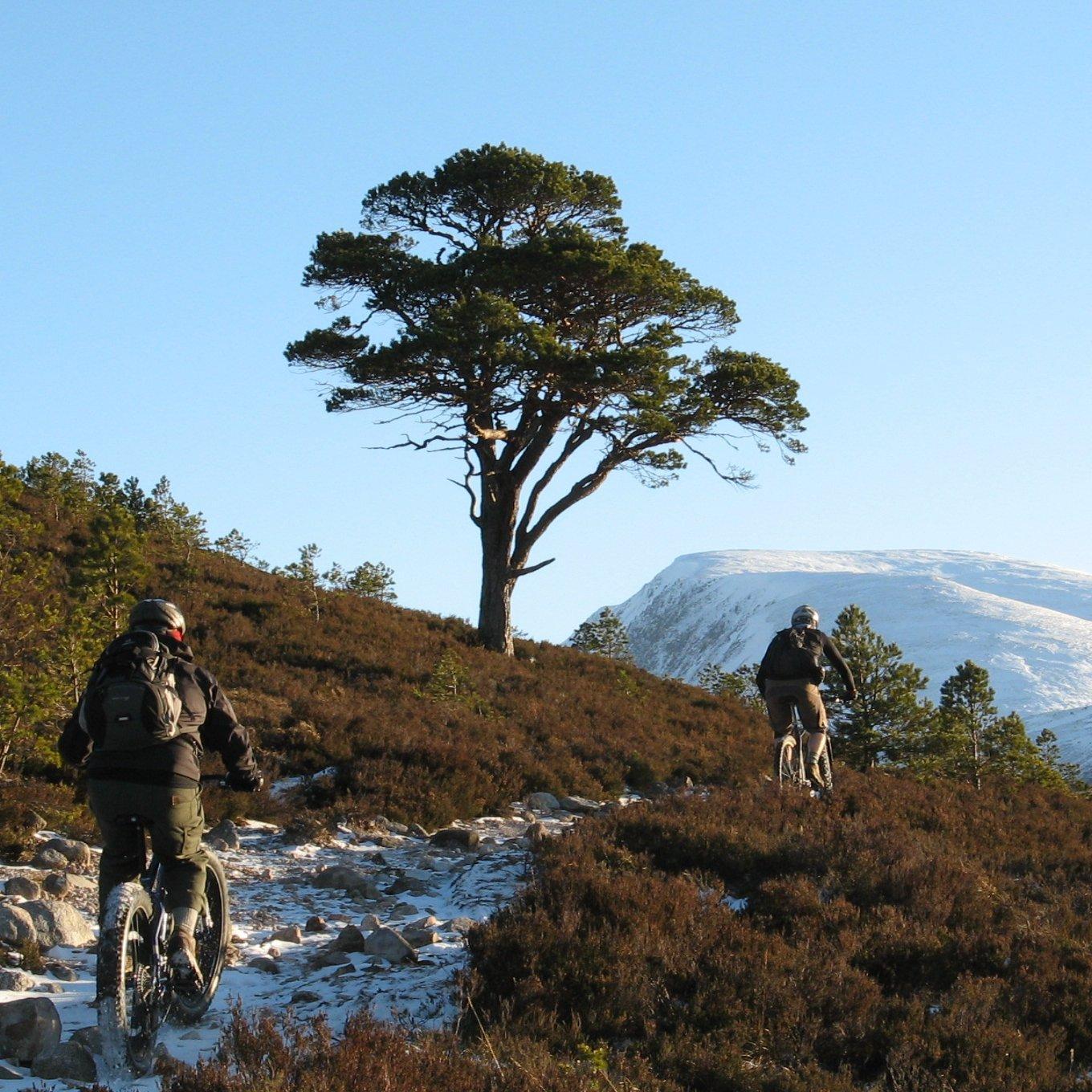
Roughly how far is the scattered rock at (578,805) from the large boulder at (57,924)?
6759 mm

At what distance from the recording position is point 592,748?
1559 centimetres

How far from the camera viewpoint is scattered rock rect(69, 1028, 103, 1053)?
475cm

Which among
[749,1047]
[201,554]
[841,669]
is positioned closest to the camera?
[749,1047]

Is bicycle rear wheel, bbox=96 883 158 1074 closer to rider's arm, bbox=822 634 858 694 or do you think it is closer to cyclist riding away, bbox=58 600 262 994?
cyclist riding away, bbox=58 600 262 994

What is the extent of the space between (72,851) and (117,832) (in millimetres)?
3789

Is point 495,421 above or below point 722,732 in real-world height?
above

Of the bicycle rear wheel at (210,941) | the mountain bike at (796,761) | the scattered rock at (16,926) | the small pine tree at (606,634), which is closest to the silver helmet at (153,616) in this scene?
the bicycle rear wheel at (210,941)

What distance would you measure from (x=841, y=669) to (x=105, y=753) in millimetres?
Result: 8151

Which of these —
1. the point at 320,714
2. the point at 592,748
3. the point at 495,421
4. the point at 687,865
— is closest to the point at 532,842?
the point at 687,865

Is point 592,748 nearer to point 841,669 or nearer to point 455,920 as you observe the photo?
point 841,669

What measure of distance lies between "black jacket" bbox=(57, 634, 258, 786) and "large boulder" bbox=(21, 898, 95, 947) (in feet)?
5.95

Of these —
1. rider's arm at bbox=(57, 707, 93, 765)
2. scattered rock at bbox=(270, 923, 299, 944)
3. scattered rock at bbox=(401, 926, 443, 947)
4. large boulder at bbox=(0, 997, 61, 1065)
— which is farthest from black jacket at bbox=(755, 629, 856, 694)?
large boulder at bbox=(0, 997, 61, 1065)

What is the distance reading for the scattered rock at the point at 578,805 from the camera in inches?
499

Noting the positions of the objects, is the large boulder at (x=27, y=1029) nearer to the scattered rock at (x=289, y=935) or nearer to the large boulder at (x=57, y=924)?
the large boulder at (x=57, y=924)
